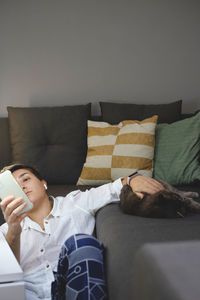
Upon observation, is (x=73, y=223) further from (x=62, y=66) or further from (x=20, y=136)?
(x=62, y=66)

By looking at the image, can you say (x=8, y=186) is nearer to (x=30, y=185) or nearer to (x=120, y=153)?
(x=30, y=185)

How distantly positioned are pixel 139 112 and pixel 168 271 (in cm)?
224

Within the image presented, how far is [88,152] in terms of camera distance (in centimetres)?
261

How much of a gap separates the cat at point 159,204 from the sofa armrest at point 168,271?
90cm

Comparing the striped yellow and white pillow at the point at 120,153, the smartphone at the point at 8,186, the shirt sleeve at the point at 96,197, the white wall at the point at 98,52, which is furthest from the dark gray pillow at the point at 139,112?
the smartphone at the point at 8,186

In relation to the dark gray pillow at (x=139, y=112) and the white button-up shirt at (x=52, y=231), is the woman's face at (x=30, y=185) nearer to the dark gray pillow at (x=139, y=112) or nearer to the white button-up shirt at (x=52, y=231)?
the white button-up shirt at (x=52, y=231)

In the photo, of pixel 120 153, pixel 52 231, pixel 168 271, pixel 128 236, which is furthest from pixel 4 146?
pixel 168 271

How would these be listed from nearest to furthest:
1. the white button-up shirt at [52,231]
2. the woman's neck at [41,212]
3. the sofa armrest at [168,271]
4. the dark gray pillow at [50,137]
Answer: the sofa armrest at [168,271] < the white button-up shirt at [52,231] < the woman's neck at [41,212] < the dark gray pillow at [50,137]

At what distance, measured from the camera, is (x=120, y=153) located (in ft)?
8.09

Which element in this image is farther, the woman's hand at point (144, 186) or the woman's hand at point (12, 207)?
the woman's hand at point (144, 186)

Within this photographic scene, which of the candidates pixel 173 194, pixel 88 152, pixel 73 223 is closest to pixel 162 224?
pixel 173 194

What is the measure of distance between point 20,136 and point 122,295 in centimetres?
174

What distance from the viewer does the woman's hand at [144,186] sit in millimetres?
1581

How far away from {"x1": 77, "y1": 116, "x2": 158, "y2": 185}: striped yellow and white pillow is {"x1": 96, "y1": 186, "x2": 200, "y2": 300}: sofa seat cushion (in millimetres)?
817
